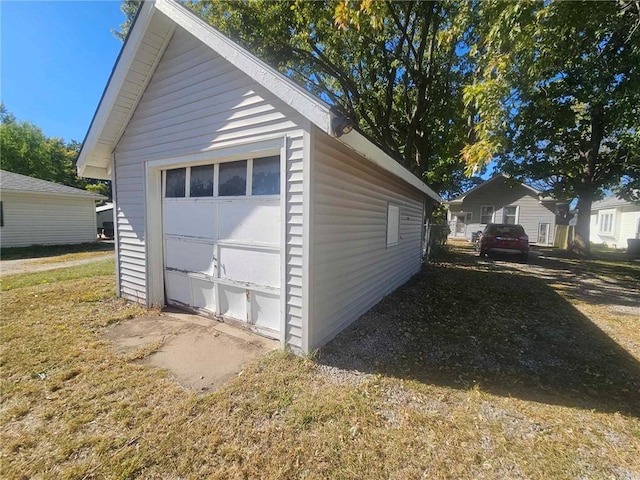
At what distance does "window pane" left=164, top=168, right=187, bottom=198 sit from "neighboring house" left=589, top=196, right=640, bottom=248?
26.5m

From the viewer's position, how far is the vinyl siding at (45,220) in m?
12.6

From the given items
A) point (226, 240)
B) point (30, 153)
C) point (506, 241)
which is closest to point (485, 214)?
point (506, 241)

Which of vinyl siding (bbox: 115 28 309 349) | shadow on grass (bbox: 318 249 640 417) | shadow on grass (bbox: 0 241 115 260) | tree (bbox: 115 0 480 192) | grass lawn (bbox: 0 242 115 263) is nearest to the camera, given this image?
shadow on grass (bbox: 318 249 640 417)

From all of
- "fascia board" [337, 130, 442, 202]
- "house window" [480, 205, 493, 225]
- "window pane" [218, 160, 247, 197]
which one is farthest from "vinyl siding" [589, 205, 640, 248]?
"window pane" [218, 160, 247, 197]

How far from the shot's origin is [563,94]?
912 centimetres

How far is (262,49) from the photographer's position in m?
9.34

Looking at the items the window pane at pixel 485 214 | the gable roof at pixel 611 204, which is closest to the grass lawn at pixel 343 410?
the window pane at pixel 485 214

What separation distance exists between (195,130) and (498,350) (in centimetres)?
554

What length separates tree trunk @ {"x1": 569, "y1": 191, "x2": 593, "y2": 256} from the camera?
14.1 m

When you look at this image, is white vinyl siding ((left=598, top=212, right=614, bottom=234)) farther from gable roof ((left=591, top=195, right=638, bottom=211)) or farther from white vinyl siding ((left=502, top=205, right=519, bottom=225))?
white vinyl siding ((left=502, top=205, right=519, bottom=225))

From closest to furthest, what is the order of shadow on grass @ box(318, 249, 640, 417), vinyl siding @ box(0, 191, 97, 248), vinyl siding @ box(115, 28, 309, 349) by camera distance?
shadow on grass @ box(318, 249, 640, 417)
vinyl siding @ box(115, 28, 309, 349)
vinyl siding @ box(0, 191, 97, 248)

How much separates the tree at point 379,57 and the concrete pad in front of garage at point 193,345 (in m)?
5.57

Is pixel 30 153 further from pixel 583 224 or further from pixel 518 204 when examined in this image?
pixel 583 224

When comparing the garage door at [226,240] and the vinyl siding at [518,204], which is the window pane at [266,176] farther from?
the vinyl siding at [518,204]
